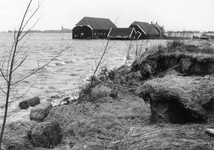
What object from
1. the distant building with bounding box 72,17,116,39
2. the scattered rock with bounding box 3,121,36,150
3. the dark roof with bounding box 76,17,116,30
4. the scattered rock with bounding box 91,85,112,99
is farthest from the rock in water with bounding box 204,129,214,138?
the dark roof with bounding box 76,17,116,30

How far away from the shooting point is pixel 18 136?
4.04 m

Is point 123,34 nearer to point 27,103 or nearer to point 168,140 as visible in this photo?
point 27,103

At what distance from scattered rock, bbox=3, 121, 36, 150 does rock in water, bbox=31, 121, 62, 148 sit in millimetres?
146

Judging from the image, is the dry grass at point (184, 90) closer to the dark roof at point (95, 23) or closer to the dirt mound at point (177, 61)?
the dirt mound at point (177, 61)

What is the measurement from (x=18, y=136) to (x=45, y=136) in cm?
51

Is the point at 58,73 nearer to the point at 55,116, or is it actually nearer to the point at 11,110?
the point at 11,110

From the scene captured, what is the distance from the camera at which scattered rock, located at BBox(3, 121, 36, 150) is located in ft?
12.6

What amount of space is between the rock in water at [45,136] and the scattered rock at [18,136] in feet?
0.48

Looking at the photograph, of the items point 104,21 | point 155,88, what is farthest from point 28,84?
point 104,21

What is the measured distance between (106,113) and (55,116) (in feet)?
4.26

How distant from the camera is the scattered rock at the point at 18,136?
3.84m

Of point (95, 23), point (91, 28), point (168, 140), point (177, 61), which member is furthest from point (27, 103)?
point (95, 23)

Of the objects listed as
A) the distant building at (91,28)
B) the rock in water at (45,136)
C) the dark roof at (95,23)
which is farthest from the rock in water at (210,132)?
the dark roof at (95,23)

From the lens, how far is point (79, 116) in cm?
539
